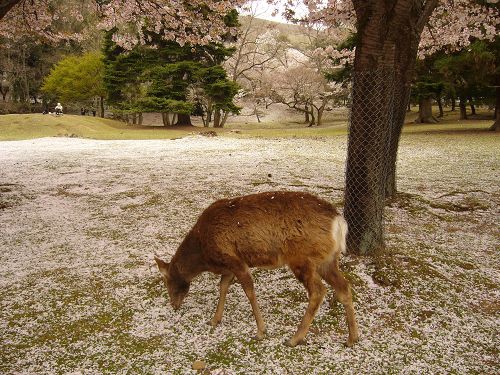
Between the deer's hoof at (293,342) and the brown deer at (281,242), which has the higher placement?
the brown deer at (281,242)

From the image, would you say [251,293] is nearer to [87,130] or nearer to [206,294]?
[206,294]

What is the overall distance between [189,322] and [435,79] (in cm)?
2919

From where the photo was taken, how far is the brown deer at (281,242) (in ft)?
12.3

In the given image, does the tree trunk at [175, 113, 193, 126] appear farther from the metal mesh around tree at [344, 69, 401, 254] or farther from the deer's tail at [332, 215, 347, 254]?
the deer's tail at [332, 215, 347, 254]

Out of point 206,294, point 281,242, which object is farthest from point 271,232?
point 206,294

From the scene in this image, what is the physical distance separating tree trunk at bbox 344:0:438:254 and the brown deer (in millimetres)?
1968

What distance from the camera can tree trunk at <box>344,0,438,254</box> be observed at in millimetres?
5328

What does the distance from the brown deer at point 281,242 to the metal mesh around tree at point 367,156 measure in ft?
6.40

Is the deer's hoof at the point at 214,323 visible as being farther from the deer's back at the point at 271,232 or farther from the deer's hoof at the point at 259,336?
the deer's back at the point at 271,232

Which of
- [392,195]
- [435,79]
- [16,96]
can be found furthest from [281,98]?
[392,195]

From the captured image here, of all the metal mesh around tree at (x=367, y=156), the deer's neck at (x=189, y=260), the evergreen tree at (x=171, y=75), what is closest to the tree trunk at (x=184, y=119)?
the evergreen tree at (x=171, y=75)

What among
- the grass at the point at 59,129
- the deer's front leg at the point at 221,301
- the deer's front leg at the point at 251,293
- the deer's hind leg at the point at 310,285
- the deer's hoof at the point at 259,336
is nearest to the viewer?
the deer's hind leg at the point at 310,285

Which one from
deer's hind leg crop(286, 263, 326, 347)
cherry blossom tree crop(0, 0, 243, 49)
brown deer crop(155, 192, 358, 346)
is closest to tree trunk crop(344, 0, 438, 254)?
brown deer crop(155, 192, 358, 346)

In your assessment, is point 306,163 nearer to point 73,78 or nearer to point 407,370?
point 407,370
